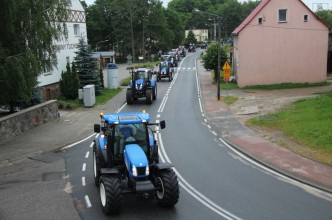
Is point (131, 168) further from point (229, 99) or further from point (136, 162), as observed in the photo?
point (229, 99)

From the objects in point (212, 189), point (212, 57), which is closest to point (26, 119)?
point (212, 189)

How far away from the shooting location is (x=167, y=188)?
11.1 meters

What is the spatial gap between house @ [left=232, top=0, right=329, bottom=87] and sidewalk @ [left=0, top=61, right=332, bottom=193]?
21.1 ft

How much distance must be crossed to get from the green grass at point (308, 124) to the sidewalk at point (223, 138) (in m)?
1.21

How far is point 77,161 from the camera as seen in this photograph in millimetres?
17219

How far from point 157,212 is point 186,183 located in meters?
2.94

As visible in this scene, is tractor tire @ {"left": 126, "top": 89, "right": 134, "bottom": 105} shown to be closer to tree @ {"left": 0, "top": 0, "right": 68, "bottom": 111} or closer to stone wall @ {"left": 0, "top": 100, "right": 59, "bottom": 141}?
stone wall @ {"left": 0, "top": 100, "right": 59, "bottom": 141}

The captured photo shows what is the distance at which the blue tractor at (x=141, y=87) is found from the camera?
107 feet

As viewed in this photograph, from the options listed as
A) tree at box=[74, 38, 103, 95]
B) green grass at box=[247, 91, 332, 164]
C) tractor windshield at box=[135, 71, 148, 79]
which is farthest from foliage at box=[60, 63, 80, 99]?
green grass at box=[247, 91, 332, 164]

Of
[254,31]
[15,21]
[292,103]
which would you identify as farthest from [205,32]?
[15,21]

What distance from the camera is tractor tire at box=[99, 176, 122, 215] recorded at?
10.8 meters

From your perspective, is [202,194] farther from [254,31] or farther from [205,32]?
[205,32]

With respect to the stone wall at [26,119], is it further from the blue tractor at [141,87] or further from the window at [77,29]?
the window at [77,29]

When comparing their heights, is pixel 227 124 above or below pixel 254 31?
below
